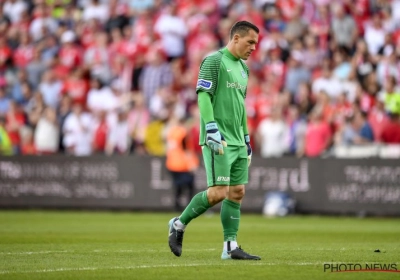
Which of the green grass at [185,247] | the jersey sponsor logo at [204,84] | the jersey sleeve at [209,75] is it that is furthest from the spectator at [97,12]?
the jersey sponsor logo at [204,84]

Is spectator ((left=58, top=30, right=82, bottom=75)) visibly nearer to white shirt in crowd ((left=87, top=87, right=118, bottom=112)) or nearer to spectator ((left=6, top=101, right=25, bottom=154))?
white shirt in crowd ((left=87, top=87, right=118, bottom=112))

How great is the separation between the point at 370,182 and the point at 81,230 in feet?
24.5

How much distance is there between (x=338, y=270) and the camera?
32.8 feet

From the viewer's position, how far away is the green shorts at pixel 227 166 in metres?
11.0

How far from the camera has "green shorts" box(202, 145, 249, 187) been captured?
11.0 meters

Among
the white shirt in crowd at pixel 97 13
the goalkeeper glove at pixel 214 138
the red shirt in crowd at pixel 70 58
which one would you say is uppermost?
the white shirt in crowd at pixel 97 13

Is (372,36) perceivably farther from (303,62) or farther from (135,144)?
(135,144)

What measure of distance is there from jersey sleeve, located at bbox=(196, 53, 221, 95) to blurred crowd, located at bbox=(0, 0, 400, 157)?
36.8 ft

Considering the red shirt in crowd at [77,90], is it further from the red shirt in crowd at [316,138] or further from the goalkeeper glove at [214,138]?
the goalkeeper glove at [214,138]

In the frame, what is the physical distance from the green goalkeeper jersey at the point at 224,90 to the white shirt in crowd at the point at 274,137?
1210 cm

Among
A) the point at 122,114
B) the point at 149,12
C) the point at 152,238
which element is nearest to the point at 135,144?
the point at 122,114

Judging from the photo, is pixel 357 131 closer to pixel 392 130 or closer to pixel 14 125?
pixel 392 130

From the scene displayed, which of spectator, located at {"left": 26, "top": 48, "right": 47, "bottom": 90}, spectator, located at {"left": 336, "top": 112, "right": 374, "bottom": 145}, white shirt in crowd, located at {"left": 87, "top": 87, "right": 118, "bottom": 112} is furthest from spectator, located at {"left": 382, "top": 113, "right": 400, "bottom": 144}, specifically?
spectator, located at {"left": 26, "top": 48, "right": 47, "bottom": 90}

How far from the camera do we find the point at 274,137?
77.3ft
